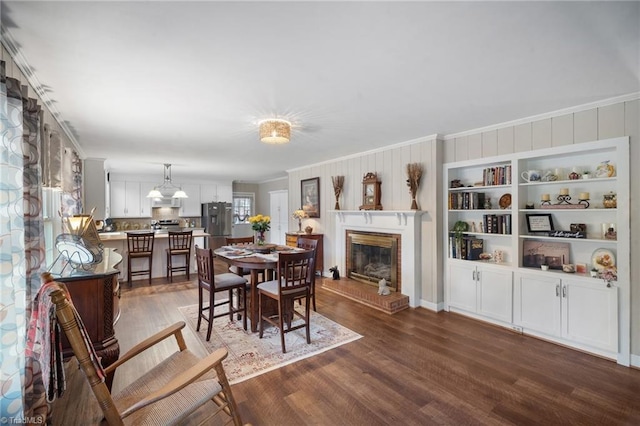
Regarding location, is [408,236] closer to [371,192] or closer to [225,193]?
[371,192]

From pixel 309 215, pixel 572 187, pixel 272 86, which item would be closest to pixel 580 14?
pixel 272 86

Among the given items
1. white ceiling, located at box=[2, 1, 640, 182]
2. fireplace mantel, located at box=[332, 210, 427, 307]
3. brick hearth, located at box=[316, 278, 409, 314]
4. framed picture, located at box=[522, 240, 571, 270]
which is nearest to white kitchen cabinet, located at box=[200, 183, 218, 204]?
brick hearth, located at box=[316, 278, 409, 314]

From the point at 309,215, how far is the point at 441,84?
4.25m

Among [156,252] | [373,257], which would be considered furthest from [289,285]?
[156,252]

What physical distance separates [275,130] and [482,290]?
3.09 m

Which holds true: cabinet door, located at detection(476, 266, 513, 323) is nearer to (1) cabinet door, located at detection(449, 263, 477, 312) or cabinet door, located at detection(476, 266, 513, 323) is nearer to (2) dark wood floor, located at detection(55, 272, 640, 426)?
(1) cabinet door, located at detection(449, 263, 477, 312)

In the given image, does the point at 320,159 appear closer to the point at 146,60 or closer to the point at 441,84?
the point at 441,84

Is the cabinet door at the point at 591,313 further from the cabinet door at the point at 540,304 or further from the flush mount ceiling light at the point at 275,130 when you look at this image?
the flush mount ceiling light at the point at 275,130

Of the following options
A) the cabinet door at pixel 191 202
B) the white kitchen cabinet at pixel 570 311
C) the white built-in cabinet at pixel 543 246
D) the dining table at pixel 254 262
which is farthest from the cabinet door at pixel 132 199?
the white kitchen cabinet at pixel 570 311

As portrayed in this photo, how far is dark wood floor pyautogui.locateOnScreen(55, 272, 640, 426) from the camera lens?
199 cm

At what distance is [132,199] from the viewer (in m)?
7.84

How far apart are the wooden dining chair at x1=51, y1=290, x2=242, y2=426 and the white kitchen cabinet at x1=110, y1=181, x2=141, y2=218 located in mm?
7183

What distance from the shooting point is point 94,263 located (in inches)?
89.4

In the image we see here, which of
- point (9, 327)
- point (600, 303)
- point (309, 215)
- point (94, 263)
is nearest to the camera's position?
point (9, 327)
